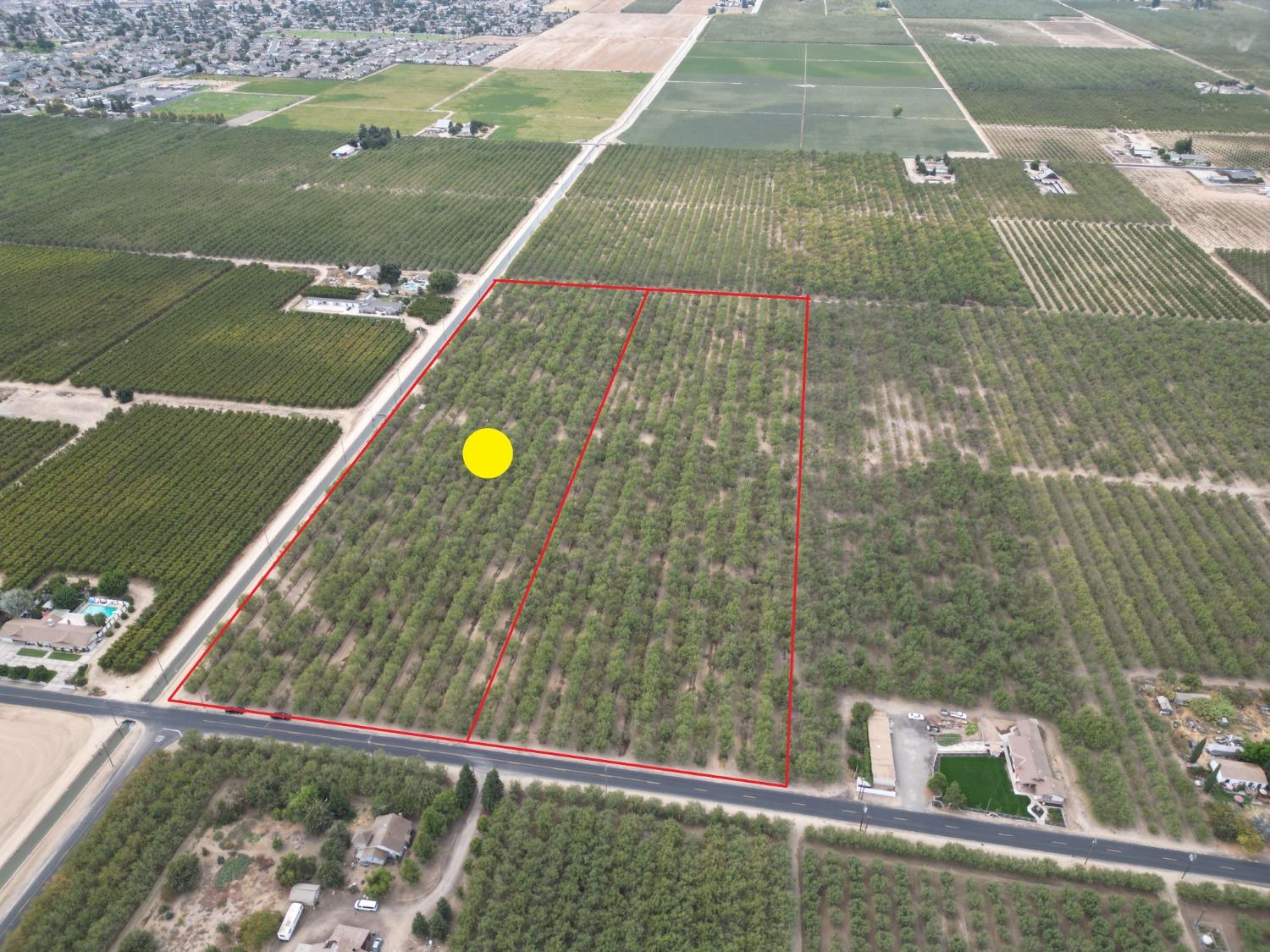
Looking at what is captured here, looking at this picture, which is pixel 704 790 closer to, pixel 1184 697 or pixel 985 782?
pixel 985 782

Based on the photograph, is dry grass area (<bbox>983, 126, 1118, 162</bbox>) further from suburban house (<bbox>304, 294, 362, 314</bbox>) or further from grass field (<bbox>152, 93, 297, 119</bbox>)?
grass field (<bbox>152, 93, 297, 119</bbox>)

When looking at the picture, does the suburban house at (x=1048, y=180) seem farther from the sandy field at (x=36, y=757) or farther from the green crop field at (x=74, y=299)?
the sandy field at (x=36, y=757)

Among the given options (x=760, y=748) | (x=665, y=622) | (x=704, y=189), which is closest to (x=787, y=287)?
(x=704, y=189)

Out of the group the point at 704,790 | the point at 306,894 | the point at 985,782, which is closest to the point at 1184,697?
the point at 985,782

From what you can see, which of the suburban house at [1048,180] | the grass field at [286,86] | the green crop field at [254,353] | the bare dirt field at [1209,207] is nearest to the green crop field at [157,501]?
the green crop field at [254,353]

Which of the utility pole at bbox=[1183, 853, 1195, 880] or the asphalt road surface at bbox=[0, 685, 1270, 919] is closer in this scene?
the utility pole at bbox=[1183, 853, 1195, 880]

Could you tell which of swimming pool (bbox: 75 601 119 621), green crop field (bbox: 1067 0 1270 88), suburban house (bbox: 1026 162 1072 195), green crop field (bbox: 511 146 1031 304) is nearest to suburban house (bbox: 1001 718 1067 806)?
swimming pool (bbox: 75 601 119 621)
